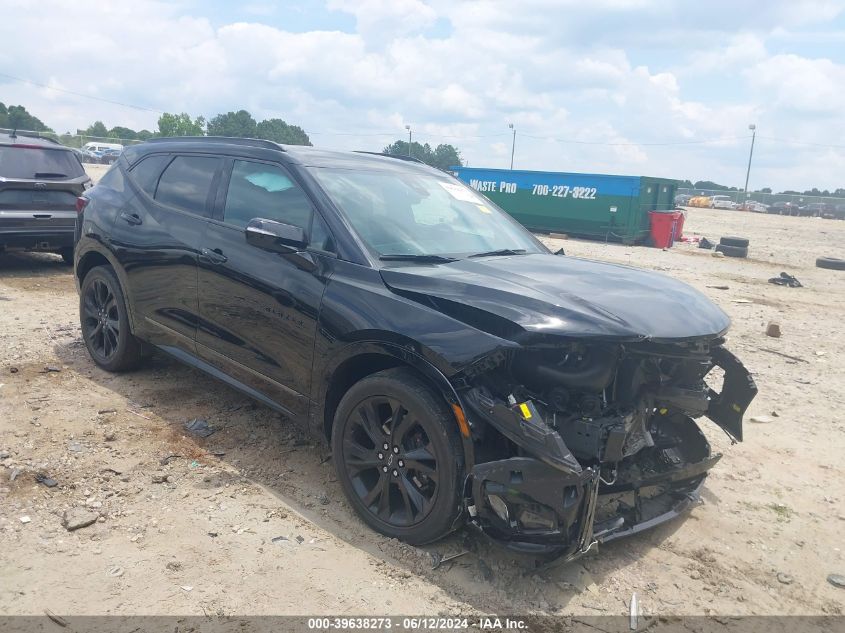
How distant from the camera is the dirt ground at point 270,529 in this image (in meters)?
2.98

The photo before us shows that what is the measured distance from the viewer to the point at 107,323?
546 centimetres

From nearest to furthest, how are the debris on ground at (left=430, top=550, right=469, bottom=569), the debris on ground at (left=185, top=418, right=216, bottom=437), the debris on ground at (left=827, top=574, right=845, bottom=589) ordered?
the debris on ground at (left=430, top=550, right=469, bottom=569), the debris on ground at (left=827, top=574, right=845, bottom=589), the debris on ground at (left=185, top=418, right=216, bottom=437)

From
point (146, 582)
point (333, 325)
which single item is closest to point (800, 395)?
point (333, 325)

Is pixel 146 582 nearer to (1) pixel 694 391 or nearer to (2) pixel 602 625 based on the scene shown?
(2) pixel 602 625

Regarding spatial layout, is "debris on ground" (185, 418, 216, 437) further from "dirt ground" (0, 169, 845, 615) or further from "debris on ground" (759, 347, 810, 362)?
"debris on ground" (759, 347, 810, 362)

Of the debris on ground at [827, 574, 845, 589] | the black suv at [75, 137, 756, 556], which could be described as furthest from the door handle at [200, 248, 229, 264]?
the debris on ground at [827, 574, 845, 589]

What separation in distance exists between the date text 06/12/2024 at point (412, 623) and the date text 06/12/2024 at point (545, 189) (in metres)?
17.8

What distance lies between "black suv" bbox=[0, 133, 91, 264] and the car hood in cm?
735

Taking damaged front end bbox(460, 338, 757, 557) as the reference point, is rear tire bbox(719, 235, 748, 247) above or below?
above

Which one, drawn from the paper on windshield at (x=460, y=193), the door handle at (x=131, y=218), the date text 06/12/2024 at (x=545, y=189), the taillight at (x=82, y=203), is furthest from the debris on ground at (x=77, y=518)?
the date text 06/12/2024 at (x=545, y=189)

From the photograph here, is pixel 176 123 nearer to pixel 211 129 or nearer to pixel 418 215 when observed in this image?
pixel 211 129

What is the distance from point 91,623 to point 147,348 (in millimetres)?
2837

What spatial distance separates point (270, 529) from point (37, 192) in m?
7.54

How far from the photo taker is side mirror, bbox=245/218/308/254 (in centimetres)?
363
